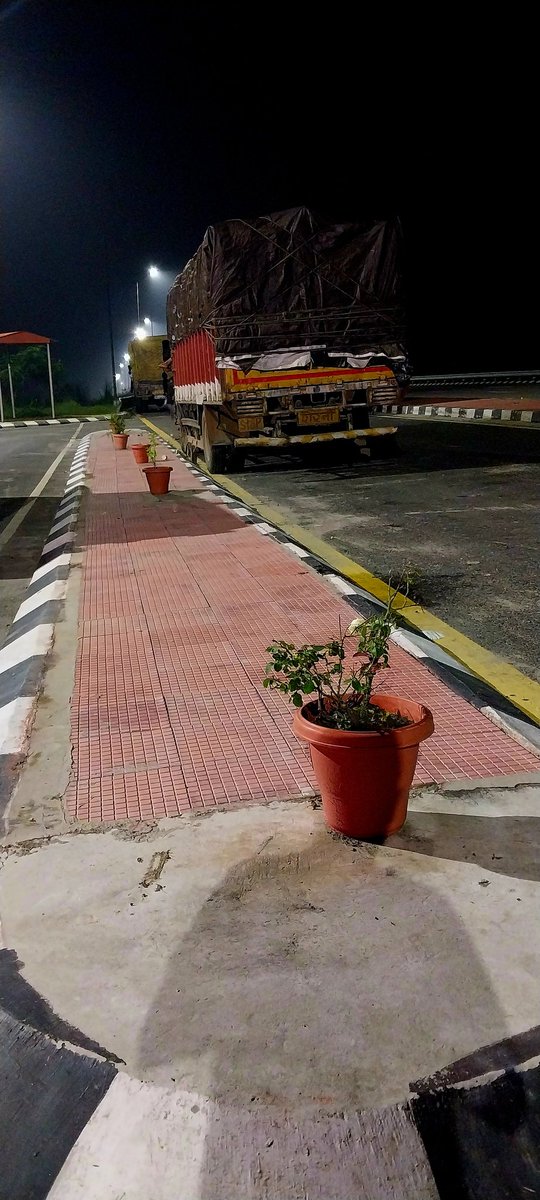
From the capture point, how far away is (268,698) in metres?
4.17

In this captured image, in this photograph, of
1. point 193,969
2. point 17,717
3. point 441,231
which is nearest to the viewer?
point 193,969

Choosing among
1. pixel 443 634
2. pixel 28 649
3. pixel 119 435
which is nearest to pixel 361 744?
pixel 443 634

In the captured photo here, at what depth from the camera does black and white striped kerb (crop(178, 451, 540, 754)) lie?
3752mm

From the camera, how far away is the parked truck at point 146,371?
35.4 m

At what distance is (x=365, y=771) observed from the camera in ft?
9.14

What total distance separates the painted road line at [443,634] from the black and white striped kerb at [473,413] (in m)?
9.84

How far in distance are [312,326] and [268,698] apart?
9.83m

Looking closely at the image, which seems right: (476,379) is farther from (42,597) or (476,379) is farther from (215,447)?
(42,597)

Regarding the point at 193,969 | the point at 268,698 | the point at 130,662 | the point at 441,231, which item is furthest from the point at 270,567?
the point at 441,231

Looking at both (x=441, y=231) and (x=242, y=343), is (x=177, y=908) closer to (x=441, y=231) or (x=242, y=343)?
(x=242, y=343)

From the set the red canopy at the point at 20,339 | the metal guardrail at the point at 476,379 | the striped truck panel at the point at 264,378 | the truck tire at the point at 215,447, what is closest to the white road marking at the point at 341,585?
the striped truck panel at the point at 264,378

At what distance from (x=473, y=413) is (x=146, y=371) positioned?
57.8ft

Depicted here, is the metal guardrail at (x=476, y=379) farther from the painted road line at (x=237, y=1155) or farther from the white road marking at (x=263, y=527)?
the painted road line at (x=237, y=1155)

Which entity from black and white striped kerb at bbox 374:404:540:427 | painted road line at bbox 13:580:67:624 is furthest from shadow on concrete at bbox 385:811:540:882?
black and white striped kerb at bbox 374:404:540:427
